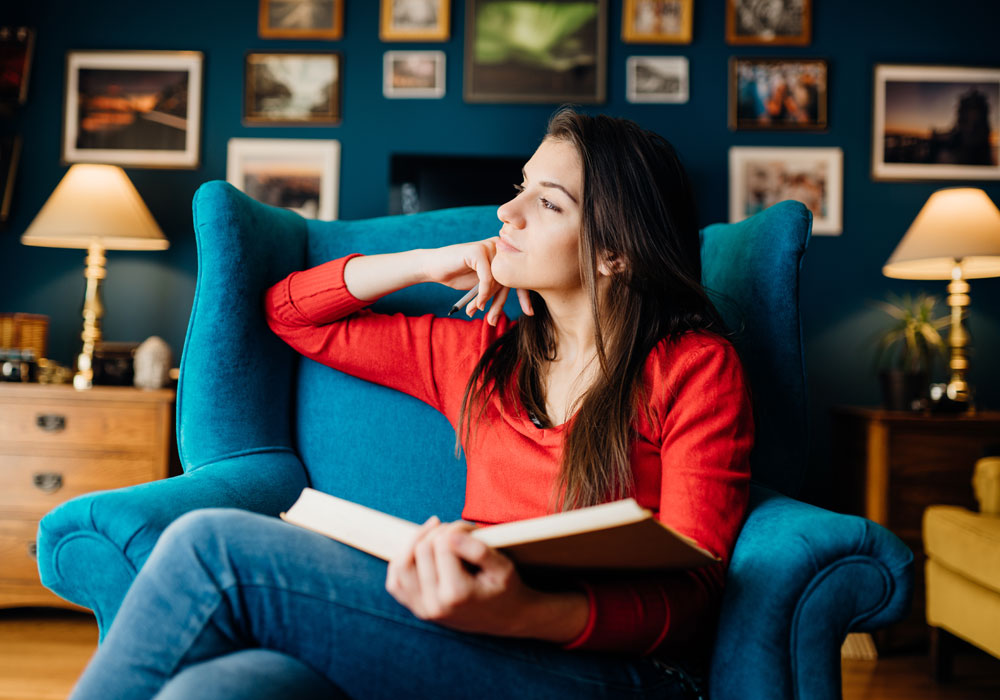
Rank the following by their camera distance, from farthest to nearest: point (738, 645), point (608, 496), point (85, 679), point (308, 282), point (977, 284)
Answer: point (977, 284) → point (308, 282) → point (608, 496) → point (738, 645) → point (85, 679)

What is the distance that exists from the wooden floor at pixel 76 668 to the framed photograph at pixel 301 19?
2.33 m

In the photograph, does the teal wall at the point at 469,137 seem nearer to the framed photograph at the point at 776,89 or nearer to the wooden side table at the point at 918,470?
the framed photograph at the point at 776,89

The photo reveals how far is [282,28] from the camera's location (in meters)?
3.26

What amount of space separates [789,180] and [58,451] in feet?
9.29

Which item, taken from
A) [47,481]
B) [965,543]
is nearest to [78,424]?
[47,481]

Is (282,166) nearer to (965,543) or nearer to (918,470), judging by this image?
(918,470)

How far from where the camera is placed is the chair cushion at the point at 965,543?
1.96m

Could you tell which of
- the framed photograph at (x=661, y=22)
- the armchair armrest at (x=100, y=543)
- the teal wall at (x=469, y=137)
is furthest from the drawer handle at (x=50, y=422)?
the framed photograph at (x=661, y=22)

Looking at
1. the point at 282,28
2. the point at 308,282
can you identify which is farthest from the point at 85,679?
the point at 282,28

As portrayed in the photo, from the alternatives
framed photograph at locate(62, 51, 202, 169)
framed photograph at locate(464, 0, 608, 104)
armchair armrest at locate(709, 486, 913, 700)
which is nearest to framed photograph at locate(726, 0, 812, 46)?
framed photograph at locate(464, 0, 608, 104)

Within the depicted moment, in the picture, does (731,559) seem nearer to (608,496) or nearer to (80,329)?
(608,496)

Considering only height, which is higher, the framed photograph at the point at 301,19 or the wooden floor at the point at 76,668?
the framed photograph at the point at 301,19

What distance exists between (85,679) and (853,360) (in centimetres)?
307

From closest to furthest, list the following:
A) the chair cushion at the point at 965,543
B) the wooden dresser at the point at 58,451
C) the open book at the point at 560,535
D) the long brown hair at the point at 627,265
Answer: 1. the open book at the point at 560,535
2. the long brown hair at the point at 627,265
3. the chair cushion at the point at 965,543
4. the wooden dresser at the point at 58,451
